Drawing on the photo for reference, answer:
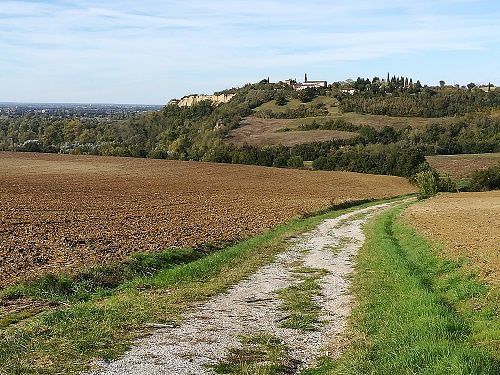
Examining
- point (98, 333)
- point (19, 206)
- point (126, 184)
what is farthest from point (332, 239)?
point (126, 184)

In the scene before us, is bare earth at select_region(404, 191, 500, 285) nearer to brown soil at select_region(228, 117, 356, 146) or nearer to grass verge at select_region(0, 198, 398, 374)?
grass verge at select_region(0, 198, 398, 374)

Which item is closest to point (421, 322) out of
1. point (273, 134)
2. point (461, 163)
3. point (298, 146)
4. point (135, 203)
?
point (135, 203)

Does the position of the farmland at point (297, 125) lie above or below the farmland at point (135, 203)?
above

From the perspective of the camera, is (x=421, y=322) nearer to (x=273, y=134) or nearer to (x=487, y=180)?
(x=487, y=180)

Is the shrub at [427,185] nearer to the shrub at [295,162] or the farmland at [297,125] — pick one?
the shrub at [295,162]

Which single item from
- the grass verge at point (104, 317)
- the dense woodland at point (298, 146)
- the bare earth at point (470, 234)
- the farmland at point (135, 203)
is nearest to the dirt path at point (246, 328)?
the grass verge at point (104, 317)

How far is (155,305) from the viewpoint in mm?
12242

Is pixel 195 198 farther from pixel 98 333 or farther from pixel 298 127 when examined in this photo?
pixel 298 127

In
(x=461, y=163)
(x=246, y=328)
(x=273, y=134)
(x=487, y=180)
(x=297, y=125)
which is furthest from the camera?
(x=297, y=125)

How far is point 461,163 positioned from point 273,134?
2115 inches

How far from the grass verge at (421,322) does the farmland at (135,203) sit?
9400 millimetres

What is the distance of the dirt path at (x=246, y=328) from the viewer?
8.35 m

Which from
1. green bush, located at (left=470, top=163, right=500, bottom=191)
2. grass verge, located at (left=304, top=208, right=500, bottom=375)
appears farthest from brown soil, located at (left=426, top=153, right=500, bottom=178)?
grass verge, located at (left=304, top=208, right=500, bottom=375)

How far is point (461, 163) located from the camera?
109 m
